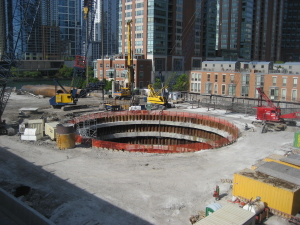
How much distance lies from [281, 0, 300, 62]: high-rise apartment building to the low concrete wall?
165934 mm

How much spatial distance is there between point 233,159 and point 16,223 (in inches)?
699

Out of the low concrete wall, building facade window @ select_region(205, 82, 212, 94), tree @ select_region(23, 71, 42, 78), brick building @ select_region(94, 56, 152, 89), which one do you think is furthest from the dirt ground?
tree @ select_region(23, 71, 42, 78)

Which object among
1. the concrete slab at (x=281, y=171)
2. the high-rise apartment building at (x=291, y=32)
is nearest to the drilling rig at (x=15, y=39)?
the concrete slab at (x=281, y=171)

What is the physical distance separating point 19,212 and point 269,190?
13.6m

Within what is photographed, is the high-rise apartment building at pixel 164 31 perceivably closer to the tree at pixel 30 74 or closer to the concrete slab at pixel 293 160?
the tree at pixel 30 74

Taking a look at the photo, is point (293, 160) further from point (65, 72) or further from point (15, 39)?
point (65, 72)

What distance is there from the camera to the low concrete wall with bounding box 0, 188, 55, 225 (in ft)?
50.9

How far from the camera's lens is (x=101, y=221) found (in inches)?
647

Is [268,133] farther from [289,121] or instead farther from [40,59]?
[40,59]

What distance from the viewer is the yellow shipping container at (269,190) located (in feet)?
55.9

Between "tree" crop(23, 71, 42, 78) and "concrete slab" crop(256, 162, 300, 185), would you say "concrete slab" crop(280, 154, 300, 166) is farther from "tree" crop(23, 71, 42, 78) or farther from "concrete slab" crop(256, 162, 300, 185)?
Answer: "tree" crop(23, 71, 42, 78)

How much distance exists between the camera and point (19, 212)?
1686 centimetres

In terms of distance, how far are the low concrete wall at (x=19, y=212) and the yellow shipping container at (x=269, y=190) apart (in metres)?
10.9

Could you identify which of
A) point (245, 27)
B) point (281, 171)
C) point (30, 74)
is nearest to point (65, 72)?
point (30, 74)
